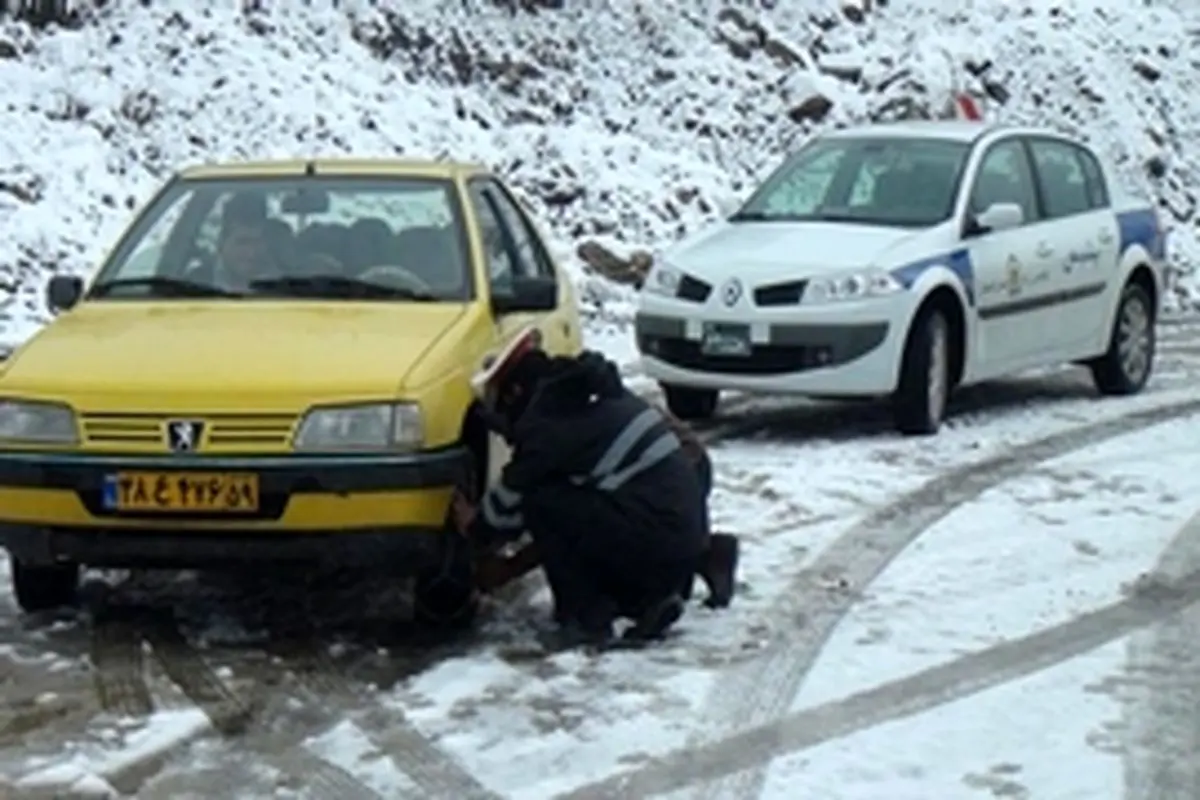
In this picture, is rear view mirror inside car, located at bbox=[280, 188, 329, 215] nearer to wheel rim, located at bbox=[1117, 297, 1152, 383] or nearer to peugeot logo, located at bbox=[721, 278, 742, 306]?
peugeot logo, located at bbox=[721, 278, 742, 306]

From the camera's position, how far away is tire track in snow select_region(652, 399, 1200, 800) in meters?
6.80

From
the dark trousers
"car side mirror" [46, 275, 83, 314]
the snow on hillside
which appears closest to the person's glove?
the dark trousers

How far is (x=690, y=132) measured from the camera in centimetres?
2158

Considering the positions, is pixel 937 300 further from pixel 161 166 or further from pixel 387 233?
pixel 161 166

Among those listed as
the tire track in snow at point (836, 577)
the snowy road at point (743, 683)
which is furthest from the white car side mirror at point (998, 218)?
the snowy road at point (743, 683)

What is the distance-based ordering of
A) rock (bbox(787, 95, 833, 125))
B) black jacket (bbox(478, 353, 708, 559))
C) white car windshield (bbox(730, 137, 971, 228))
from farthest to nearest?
rock (bbox(787, 95, 833, 125)), white car windshield (bbox(730, 137, 971, 228)), black jacket (bbox(478, 353, 708, 559))

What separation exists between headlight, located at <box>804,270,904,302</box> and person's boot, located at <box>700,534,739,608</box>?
389cm

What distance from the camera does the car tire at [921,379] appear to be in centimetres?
1202

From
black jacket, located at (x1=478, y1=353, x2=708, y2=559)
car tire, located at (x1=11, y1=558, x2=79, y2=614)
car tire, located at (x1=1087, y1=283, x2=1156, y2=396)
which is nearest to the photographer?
black jacket, located at (x1=478, y1=353, x2=708, y2=559)

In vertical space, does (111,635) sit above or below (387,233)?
below

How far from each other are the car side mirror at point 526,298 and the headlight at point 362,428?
42.0 inches

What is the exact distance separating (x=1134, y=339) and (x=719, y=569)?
6641 mm

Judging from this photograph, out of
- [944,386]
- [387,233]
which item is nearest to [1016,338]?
[944,386]

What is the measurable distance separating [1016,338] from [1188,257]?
9.23 m
